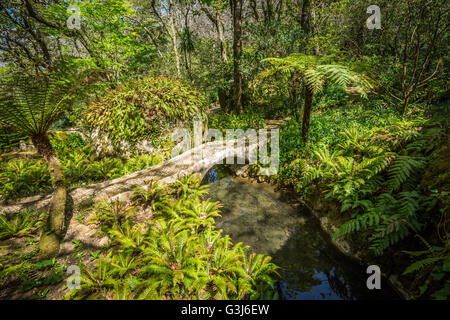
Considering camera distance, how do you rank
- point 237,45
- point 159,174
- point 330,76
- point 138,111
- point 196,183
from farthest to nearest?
1. point 237,45
2. point 138,111
3. point 196,183
4. point 159,174
5. point 330,76

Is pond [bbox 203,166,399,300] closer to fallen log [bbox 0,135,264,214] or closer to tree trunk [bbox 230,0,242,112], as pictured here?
fallen log [bbox 0,135,264,214]

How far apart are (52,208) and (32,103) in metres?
1.85

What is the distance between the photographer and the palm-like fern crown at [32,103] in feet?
8.11

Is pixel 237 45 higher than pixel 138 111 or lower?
higher

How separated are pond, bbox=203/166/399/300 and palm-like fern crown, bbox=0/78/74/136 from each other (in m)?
3.96

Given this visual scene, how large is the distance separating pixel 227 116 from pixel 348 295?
825 centimetres

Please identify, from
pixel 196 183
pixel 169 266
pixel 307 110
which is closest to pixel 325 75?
pixel 307 110

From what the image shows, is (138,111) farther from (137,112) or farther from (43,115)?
(43,115)

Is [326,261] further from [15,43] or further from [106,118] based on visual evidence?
[15,43]

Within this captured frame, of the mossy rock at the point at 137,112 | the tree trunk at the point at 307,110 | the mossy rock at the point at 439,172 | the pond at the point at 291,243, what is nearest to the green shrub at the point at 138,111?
the mossy rock at the point at 137,112

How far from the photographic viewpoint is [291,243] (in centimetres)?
386

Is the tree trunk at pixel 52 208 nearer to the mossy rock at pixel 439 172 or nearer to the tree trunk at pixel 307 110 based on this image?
the tree trunk at pixel 307 110

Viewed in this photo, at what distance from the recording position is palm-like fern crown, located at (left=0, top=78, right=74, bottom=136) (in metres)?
→ 2.47

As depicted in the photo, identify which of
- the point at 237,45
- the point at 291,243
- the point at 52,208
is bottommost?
the point at 291,243
